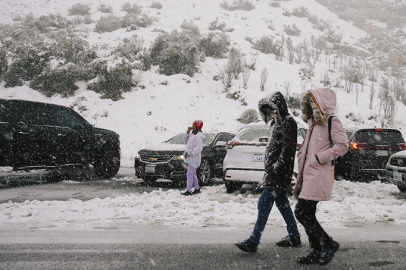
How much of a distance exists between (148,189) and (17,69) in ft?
57.6

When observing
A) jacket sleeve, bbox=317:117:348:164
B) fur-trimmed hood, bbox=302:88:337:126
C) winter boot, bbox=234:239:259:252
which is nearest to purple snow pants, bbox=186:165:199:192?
winter boot, bbox=234:239:259:252

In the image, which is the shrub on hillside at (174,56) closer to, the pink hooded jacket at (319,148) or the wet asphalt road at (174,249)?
the wet asphalt road at (174,249)

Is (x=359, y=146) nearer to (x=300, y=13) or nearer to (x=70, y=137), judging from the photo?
(x=70, y=137)

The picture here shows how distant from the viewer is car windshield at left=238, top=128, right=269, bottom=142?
8430mm

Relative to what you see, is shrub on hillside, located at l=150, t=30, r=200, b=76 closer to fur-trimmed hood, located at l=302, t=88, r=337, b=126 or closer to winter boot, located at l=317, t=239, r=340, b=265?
fur-trimmed hood, located at l=302, t=88, r=337, b=126

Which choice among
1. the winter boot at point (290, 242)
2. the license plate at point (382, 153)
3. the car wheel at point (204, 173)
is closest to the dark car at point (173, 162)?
the car wheel at point (204, 173)

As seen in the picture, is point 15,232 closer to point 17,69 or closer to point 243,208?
point 243,208

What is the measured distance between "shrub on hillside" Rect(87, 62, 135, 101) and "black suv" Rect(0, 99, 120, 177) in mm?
11360

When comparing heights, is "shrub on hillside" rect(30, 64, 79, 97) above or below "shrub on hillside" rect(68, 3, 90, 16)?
below

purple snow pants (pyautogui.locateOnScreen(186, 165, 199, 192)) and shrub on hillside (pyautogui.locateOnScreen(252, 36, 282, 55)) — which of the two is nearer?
purple snow pants (pyautogui.locateOnScreen(186, 165, 199, 192))

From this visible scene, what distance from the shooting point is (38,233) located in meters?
5.21

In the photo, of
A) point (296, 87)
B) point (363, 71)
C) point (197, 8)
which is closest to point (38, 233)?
point (296, 87)

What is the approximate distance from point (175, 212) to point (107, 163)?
5.47 meters

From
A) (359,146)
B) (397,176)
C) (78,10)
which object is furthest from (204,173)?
(78,10)
